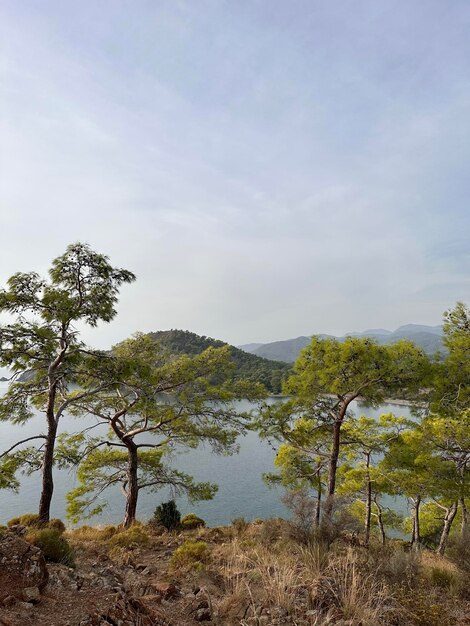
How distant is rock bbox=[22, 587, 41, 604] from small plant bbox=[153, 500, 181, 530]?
10.6 m

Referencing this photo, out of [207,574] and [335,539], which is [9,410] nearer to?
[207,574]

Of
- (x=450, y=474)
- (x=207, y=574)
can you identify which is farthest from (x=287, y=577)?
(x=450, y=474)

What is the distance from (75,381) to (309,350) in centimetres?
814

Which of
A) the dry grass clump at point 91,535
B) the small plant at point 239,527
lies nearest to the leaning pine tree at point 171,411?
the small plant at point 239,527

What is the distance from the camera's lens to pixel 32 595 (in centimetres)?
466

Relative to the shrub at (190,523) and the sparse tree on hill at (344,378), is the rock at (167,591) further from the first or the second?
the shrub at (190,523)

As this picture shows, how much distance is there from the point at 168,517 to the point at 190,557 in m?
7.59

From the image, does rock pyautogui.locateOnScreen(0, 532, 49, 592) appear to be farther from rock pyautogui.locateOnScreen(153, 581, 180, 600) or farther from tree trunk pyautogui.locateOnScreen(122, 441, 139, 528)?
tree trunk pyautogui.locateOnScreen(122, 441, 139, 528)

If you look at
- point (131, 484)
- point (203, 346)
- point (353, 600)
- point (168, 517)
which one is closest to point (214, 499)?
point (168, 517)

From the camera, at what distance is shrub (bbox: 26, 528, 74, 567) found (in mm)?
6512

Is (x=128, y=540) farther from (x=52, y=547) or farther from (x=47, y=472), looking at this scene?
(x=52, y=547)

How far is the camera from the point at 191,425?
47.4ft

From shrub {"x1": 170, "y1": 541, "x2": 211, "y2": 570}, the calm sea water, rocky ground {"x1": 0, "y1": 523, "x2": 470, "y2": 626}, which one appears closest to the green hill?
the calm sea water

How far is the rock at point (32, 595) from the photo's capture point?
15.0 feet
